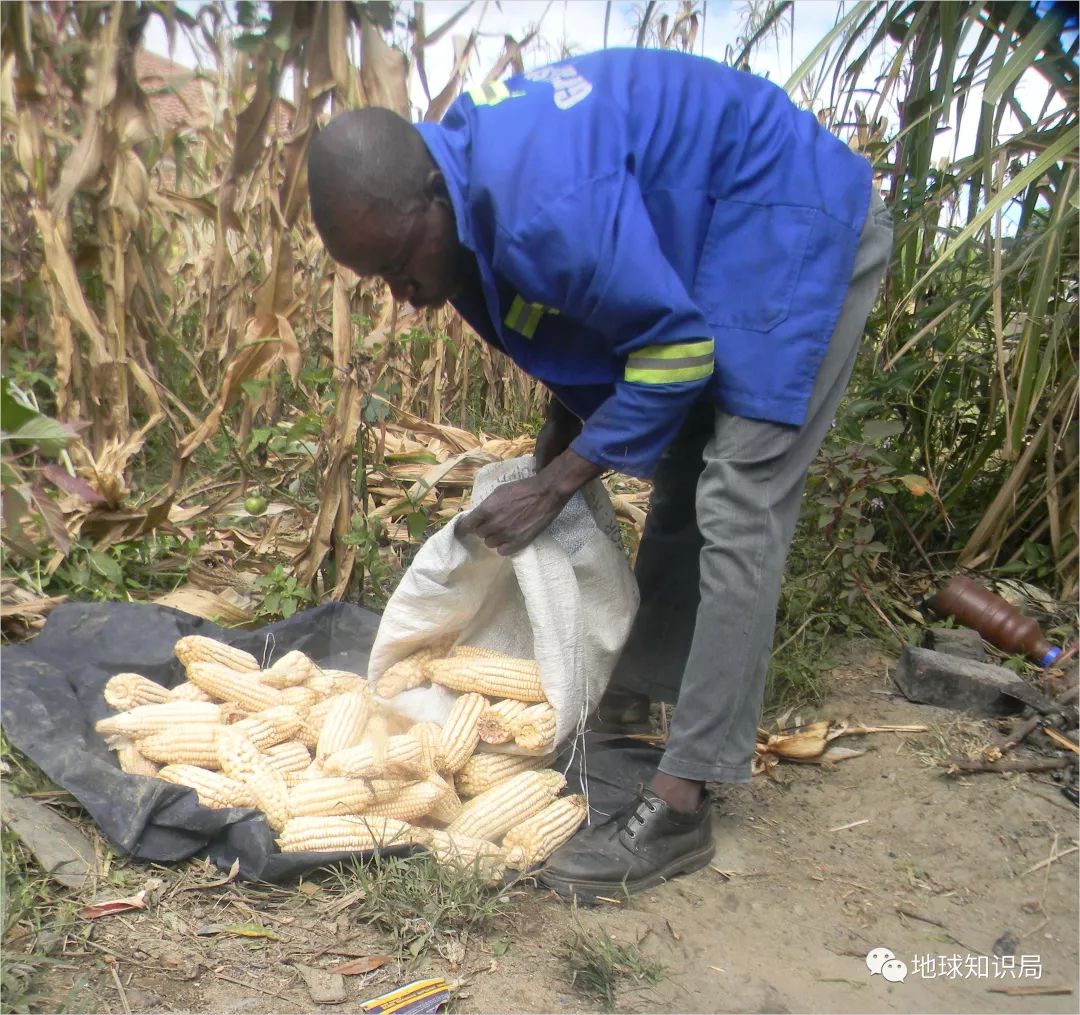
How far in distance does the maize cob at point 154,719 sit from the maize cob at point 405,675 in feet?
1.45

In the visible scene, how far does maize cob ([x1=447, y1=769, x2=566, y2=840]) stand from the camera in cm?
239

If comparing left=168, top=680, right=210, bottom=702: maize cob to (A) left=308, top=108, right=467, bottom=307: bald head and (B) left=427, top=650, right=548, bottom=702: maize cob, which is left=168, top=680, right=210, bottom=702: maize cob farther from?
(A) left=308, top=108, right=467, bottom=307: bald head

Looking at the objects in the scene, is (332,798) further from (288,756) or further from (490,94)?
(490,94)

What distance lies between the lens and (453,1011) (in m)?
1.90

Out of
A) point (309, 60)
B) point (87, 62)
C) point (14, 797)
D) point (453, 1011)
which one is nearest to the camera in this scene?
point (453, 1011)

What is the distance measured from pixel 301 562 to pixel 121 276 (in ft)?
4.43

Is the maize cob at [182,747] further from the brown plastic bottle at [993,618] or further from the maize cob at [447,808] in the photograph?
the brown plastic bottle at [993,618]

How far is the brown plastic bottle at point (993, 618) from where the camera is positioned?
3332 mm

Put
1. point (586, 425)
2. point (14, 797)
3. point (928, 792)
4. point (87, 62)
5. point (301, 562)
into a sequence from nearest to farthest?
point (586, 425)
point (14, 797)
point (928, 792)
point (301, 562)
point (87, 62)

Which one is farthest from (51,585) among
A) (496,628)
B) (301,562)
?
(496,628)

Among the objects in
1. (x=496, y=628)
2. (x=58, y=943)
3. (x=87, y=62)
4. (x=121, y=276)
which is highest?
(x=87, y=62)

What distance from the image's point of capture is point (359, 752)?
2412mm

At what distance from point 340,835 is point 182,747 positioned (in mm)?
538

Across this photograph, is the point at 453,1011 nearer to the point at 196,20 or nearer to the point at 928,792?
the point at 928,792
